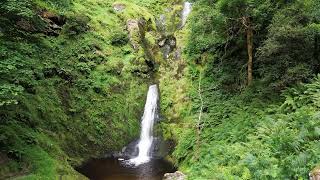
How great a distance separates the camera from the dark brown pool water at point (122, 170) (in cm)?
1916

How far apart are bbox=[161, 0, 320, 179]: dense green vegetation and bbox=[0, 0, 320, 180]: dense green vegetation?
6cm

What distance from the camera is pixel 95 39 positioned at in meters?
27.6

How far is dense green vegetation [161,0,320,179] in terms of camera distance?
10273mm

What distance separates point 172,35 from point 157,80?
585 cm

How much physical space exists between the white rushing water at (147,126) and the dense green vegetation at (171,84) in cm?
57

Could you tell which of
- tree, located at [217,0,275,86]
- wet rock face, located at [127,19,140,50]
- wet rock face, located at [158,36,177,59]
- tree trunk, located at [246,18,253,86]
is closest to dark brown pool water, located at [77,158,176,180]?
tree trunk, located at [246,18,253,86]

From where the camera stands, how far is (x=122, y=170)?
2005 centimetres

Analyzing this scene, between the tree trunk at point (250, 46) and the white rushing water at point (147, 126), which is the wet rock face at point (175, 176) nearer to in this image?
the white rushing water at point (147, 126)

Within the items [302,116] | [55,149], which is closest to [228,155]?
[302,116]

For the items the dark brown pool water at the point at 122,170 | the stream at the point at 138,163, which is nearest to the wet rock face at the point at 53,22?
the stream at the point at 138,163

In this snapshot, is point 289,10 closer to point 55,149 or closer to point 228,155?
point 228,155

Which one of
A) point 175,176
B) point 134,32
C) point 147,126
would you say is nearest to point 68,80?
point 147,126

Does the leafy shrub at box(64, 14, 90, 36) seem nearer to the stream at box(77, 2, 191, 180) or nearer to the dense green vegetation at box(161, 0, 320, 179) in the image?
the stream at box(77, 2, 191, 180)

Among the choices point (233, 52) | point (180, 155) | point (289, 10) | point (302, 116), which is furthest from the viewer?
point (233, 52)
